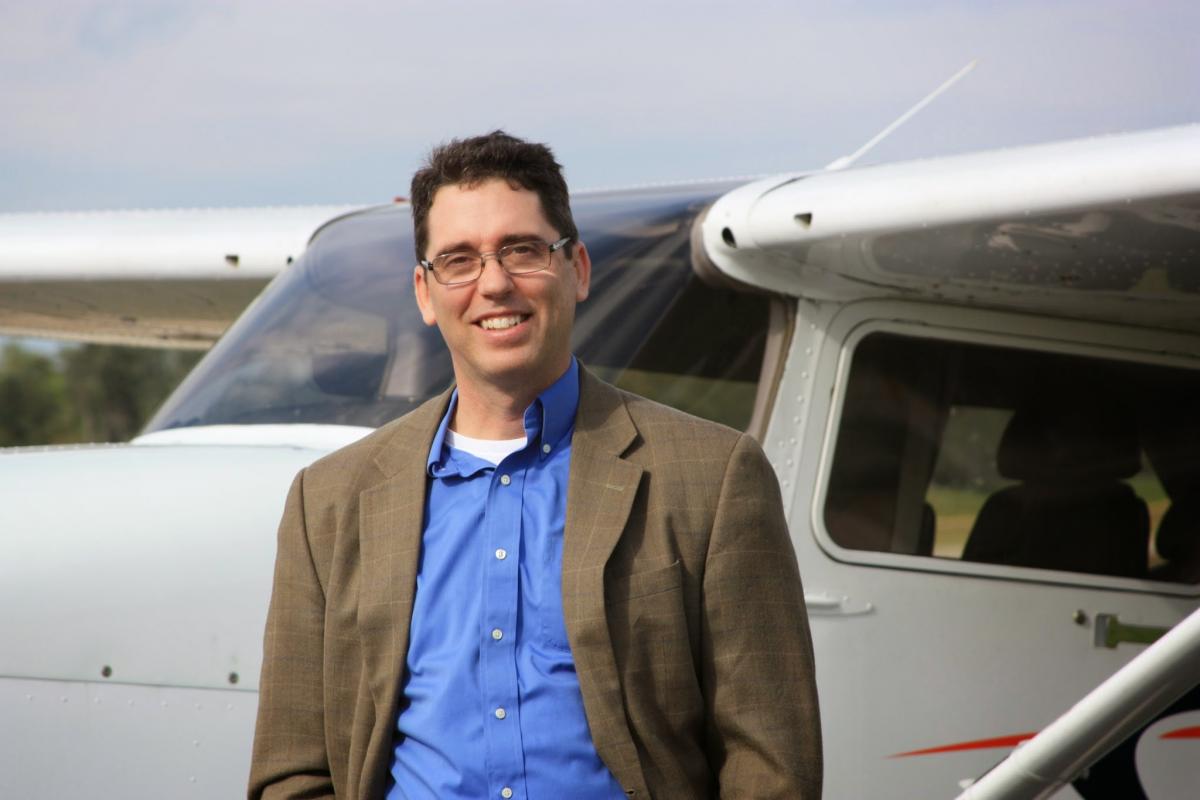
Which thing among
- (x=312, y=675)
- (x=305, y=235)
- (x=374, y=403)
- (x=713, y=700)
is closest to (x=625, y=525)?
(x=713, y=700)

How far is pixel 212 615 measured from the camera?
3043 millimetres

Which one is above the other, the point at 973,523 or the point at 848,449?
the point at 848,449

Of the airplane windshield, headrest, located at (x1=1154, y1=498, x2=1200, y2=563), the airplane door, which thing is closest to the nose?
the airplane windshield

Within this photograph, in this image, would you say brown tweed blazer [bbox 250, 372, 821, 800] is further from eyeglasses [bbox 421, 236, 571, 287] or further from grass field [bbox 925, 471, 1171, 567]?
grass field [bbox 925, 471, 1171, 567]

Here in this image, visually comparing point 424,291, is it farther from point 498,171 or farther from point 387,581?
point 387,581

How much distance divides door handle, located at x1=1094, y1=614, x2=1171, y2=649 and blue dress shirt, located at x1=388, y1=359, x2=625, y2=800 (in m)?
2.41

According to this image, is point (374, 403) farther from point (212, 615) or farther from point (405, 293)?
point (212, 615)

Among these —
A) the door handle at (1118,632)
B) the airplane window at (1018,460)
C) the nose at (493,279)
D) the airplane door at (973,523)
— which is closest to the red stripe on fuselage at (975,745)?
the airplane door at (973,523)

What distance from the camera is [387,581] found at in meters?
2.10

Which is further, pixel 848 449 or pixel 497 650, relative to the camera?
pixel 848 449

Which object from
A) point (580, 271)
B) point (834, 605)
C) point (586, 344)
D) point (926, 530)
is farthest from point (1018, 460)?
point (580, 271)

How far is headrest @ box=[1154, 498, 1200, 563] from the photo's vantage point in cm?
429

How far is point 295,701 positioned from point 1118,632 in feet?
8.76

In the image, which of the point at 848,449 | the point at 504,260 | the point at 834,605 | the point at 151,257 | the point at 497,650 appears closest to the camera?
the point at 497,650
